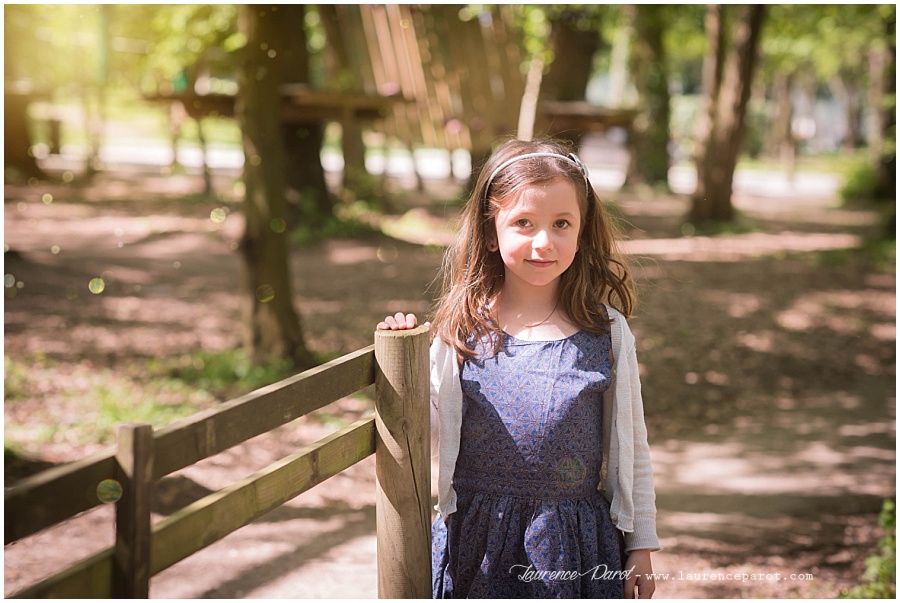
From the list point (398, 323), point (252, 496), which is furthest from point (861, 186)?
point (252, 496)

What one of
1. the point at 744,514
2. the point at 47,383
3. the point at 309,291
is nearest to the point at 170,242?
the point at 309,291

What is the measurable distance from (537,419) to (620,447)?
0.25 meters

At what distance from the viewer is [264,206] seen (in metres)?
6.74

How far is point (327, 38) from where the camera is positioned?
46.4 ft

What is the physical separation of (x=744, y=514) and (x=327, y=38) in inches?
440

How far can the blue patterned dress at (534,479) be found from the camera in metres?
2.32

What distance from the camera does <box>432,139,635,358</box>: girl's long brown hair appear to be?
2443 millimetres

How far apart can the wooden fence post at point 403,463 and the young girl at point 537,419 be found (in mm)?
60

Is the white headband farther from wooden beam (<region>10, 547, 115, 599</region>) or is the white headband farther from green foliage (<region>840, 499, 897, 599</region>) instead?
green foliage (<region>840, 499, 897, 599</region>)

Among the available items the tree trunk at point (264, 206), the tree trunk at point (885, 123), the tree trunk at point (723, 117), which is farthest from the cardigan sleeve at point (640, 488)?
the tree trunk at point (885, 123)

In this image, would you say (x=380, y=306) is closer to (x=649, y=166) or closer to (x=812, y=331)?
(x=812, y=331)

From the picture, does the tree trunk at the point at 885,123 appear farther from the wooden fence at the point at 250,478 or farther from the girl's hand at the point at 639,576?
the wooden fence at the point at 250,478

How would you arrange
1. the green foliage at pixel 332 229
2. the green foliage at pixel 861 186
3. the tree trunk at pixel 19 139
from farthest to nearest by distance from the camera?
the green foliage at pixel 861 186
the tree trunk at pixel 19 139
the green foliage at pixel 332 229

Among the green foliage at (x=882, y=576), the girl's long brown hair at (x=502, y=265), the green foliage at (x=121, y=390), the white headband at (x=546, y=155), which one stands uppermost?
the white headband at (x=546, y=155)
